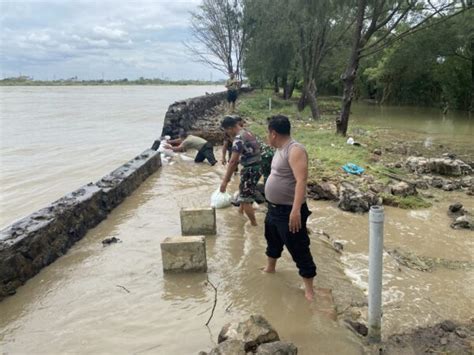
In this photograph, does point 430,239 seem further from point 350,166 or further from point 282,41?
point 282,41

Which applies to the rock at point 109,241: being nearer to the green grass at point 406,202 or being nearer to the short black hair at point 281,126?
the short black hair at point 281,126

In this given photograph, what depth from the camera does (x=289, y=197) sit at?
13.6 feet

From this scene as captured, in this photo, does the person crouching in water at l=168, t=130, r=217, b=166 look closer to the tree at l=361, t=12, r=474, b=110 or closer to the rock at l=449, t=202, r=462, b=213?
the rock at l=449, t=202, r=462, b=213

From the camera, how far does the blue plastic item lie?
973cm

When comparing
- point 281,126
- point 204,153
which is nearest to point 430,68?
point 204,153

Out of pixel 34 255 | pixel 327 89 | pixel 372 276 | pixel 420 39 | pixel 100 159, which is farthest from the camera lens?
pixel 327 89

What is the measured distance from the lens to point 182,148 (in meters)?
13.3

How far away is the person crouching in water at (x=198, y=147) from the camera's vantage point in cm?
1211

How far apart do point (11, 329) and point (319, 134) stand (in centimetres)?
1246

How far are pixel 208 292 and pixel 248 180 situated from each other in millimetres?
2068

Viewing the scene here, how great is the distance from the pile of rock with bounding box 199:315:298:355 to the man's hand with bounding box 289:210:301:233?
3.05ft

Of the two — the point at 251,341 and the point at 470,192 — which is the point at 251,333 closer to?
the point at 251,341

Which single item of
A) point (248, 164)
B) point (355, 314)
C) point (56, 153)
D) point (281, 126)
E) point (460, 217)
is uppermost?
point (281, 126)

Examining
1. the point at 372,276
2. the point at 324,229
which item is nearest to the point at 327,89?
the point at 324,229
